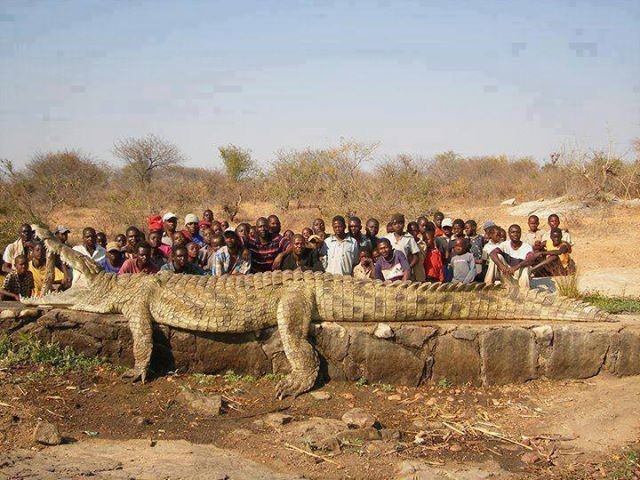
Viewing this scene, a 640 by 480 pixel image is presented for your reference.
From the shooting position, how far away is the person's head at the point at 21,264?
7343 millimetres

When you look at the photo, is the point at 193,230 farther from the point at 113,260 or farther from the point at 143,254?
the point at 143,254

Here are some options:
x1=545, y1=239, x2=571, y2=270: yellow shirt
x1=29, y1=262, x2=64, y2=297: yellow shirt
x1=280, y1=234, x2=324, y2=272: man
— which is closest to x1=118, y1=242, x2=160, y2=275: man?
x1=29, y1=262, x2=64, y2=297: yellow shirt

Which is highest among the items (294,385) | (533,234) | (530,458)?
(533,234)

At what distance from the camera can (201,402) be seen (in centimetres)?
550

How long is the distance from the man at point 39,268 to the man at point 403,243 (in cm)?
411

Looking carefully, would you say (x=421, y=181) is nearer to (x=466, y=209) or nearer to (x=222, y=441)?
(x=466, y=209)

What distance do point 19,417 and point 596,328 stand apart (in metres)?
5.20

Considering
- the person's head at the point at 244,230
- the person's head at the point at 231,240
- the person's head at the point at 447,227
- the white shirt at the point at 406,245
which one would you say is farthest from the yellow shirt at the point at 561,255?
the person's head at the point at 231,240

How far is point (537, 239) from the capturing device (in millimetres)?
9602

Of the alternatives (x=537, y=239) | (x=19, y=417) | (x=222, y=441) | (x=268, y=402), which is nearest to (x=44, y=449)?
(x=19, y=417)

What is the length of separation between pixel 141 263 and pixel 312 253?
2157mm

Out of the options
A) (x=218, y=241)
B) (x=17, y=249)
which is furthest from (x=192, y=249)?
(x=17, y=249)

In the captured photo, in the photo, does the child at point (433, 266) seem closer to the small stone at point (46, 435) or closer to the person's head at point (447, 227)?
the person's head at point (447, 227)

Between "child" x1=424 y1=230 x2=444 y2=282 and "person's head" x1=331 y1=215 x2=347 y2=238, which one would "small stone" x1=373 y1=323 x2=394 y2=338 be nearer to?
"person's head" x1=331 y1=215 x2=347 y2=238
